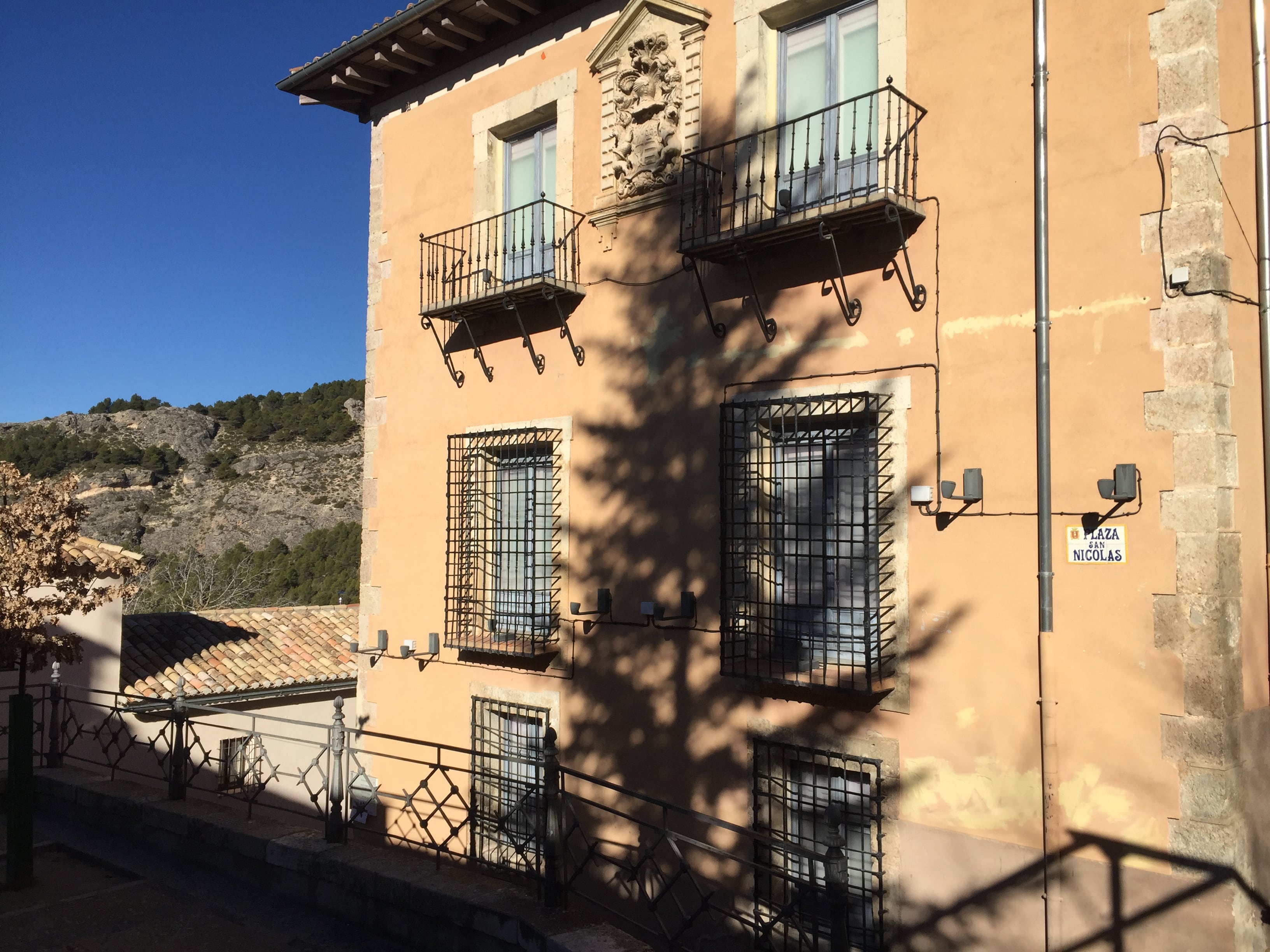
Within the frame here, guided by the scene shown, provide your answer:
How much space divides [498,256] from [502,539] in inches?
111

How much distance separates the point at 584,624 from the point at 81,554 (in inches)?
375

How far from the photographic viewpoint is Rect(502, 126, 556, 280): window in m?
9.72

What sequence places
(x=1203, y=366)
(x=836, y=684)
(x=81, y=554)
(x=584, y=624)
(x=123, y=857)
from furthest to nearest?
(x=81, y=554) < (x=584, y=624) < (x=123, y=857) < (x=836, y=684) < (x=1203, y=366)

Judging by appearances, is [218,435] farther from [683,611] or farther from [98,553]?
[683,611]

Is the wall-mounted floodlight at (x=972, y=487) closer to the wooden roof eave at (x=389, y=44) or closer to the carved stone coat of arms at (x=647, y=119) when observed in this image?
the carved stone coat of arms at (x=647, y=119)

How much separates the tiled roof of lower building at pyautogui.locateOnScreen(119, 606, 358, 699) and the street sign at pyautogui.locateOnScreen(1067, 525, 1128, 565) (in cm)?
1407

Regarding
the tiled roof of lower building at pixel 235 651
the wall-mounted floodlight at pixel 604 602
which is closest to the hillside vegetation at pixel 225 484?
the tiled roof of lower building at pixel 235 651

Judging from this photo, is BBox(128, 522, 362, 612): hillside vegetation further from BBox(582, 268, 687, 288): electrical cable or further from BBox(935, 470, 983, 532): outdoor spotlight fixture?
BBox(935, 470, 983, 532): outdoor spotlight fixture

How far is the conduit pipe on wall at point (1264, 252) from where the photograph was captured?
20.1ft

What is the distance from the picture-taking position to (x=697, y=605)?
26.2 ft

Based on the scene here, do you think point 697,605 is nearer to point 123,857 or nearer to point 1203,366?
point 1203,366

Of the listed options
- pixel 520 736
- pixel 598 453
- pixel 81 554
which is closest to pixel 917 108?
pixel 598 453

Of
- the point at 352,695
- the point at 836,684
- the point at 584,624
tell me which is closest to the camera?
the point at 836,684

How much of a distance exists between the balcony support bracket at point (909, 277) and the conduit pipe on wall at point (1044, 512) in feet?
2.60
